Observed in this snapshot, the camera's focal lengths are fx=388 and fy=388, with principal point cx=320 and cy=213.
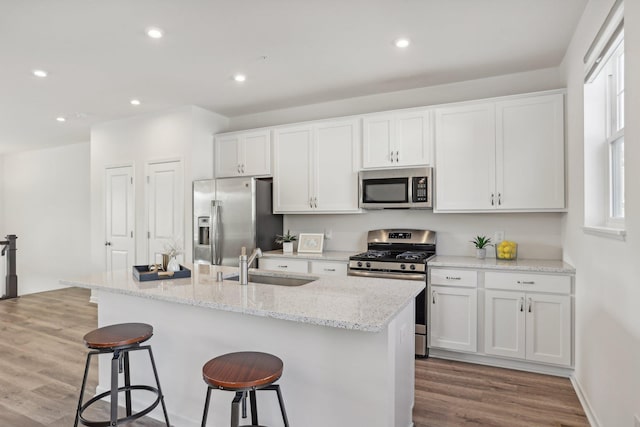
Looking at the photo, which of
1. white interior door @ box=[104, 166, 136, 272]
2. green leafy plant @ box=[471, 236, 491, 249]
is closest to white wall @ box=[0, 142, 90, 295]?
white interior door @ box=[104, 166, 136, 272]

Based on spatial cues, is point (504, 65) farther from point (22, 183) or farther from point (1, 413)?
point (22, 183)

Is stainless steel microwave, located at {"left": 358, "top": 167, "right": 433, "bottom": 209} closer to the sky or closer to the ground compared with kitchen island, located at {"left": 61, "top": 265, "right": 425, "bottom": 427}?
closer to the sky

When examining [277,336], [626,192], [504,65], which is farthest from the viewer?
[504,65]

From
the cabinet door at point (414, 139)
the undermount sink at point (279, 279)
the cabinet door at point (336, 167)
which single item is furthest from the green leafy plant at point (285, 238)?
the undermount sink at point (279, 279)

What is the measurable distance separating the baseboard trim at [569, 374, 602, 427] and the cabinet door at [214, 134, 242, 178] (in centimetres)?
388

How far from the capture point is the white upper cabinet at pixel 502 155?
329cm

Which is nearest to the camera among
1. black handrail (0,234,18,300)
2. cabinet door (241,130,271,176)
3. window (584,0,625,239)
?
window (584,0,625,239)

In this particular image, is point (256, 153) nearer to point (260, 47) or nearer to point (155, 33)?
point (260, 47)

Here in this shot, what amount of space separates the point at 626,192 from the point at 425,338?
215 centimetres

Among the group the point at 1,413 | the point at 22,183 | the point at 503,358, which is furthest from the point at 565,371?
the point at 22,183

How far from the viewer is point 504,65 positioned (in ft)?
11.4

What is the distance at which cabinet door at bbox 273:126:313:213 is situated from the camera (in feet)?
14.2

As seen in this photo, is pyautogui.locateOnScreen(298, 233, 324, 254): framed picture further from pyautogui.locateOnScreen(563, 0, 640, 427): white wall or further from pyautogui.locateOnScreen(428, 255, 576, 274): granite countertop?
pyautogui.locateOnScreen(563, 0, 640, 427): white wall

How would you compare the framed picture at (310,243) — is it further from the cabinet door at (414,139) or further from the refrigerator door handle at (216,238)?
the cabinet door at (414,139)
